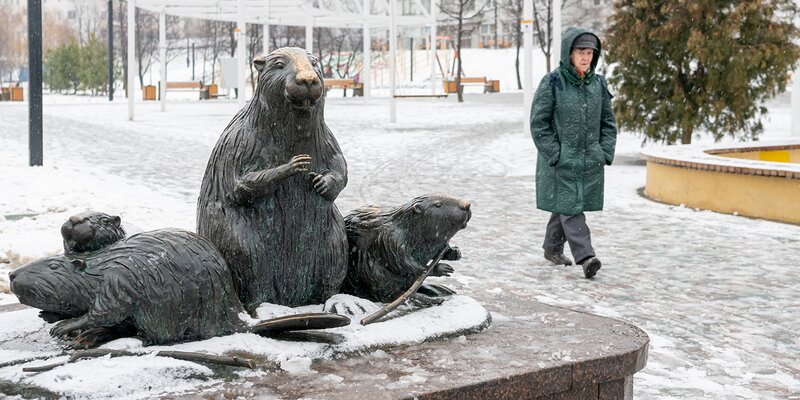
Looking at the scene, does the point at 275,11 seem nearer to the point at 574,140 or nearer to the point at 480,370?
the point at 574,140

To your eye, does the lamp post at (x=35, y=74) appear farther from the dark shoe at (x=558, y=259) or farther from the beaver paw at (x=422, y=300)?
the beaver paw at (x=422, y=300)

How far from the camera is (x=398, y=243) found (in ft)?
12.0

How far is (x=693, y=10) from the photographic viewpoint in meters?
14.5

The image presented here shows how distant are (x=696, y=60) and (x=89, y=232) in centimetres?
1333

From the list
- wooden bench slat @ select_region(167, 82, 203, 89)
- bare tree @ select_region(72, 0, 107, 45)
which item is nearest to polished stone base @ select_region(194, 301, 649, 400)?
wooden bench slat @ select_region(167, 82, 203, 89)

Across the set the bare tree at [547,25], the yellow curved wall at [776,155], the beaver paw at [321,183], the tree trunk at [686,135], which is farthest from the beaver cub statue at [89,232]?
the bare tree at [547,25]

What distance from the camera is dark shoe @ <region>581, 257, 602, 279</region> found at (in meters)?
6.95

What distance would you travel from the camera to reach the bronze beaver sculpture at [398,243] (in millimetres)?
3682

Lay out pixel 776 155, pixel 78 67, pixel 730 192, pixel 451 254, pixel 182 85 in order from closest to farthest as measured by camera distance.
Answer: pixel 451 254 < pixel 730 192 < pixel 776 155 < pixel 182 85 < pixel 78 67

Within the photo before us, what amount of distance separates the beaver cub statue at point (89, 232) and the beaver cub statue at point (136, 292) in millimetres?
41

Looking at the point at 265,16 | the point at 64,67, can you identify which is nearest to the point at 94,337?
the point at 265,16

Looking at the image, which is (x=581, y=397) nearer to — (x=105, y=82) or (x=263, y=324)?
(x=263, y=324)

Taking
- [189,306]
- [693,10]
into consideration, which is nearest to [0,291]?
[189,306]

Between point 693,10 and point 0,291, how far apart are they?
11.6 metres
